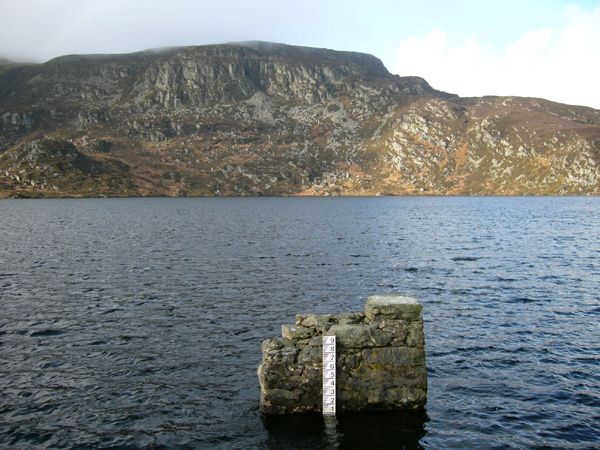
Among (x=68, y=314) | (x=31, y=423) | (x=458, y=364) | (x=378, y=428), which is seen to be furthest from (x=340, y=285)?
(x=31, y=423)

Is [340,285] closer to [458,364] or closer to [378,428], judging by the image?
[458,364]

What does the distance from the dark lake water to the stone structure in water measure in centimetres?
78

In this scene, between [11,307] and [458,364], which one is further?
[11,307]

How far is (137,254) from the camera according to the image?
67750mm

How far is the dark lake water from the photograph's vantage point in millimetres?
18266

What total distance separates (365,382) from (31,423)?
45.8 feet

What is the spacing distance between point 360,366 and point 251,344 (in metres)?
10.6

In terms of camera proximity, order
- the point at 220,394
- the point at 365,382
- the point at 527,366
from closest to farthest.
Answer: the point at 365,382
the point at 220,394
the point at 527,366

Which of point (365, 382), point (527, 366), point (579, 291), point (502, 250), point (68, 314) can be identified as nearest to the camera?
point (365, 382)

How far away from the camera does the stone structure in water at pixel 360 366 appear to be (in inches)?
763

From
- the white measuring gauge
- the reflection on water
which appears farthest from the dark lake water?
the white measuring gauge

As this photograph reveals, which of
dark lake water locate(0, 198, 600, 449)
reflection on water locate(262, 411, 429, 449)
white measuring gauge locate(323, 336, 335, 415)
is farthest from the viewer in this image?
white measuring gauge locate(323, 336, 335, 415)

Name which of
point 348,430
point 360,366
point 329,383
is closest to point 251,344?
point 329,383

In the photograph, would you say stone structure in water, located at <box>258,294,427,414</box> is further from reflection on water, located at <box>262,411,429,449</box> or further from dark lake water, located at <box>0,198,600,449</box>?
dark lake water, located at <box>0,198,600,449</box>
